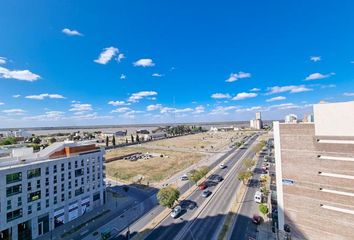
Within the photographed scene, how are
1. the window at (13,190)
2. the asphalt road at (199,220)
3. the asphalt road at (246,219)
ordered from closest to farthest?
the window at (13,190) → the asphalt road at (246,219) → the asphalt road at (199,220)

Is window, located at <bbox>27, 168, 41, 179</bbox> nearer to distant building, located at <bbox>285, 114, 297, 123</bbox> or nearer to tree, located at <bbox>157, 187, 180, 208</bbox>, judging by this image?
tree, located at <bbox>157, 187, 180, 208</bbox>

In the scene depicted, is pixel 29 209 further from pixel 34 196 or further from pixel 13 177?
pixel 13 177

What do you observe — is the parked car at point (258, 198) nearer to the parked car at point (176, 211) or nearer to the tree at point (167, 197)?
the parked car at point (176, 211)

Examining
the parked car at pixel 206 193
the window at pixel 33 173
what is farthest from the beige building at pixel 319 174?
the window at pixel 33 173

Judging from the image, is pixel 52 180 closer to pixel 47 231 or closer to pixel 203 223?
→ pixel 47 231

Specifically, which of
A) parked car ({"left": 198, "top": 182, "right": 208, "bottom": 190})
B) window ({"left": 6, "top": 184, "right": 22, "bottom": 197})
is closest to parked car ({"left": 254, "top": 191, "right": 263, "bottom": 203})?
parked car ({"left": 198, "top": 182, "right": 208, "bottom": 190})

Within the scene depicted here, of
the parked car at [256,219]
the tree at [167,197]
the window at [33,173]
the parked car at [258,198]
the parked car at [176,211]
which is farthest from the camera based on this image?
the parked car at [258,198]
